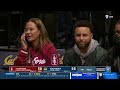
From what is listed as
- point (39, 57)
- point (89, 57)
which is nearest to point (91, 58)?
point (89, 57)

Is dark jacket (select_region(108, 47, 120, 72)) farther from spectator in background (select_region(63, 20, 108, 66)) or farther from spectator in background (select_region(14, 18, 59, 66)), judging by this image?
spectator in background (select_region(14, 18, 59, 66))

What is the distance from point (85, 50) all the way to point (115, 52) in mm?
265

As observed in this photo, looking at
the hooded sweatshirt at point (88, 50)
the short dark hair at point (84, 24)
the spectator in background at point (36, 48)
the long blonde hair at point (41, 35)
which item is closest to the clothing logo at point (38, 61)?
the spectator in background at point (36, 48)

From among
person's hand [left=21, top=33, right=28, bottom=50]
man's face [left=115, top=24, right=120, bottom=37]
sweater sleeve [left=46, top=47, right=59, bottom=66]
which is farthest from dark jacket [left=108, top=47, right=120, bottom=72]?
person's hand [left=21, top=33, right=28, bottom=50]

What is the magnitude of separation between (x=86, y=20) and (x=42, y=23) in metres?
0.38

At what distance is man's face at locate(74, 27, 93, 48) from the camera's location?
2.18m

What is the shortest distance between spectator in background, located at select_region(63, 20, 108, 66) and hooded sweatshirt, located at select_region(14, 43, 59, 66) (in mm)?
106

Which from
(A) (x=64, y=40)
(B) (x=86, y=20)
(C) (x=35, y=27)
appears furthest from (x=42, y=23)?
(B) (x=86, y=20)

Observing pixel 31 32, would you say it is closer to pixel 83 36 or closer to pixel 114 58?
pixel 83 36

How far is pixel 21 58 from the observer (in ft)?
7.23

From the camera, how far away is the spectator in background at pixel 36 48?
2.19 m

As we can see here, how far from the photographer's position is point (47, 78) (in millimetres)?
2197
